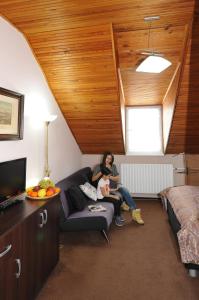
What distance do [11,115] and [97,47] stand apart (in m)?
1.37

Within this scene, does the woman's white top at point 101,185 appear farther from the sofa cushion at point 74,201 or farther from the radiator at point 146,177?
the radiator at point 146,177

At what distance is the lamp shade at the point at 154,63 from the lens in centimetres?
261

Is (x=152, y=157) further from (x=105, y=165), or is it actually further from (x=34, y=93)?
(x=34, y=93)

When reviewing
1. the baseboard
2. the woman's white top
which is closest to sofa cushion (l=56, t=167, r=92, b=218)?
the woman's white top

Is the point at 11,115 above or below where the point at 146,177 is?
above

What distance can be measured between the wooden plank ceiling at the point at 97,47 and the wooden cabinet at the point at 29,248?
1.80 m

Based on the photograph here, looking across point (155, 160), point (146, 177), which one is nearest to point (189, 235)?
point (146, 177)

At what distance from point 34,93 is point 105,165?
1.96 m

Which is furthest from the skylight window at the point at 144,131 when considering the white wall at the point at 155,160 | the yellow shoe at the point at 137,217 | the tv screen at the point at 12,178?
the tv screen at the point at 12,178

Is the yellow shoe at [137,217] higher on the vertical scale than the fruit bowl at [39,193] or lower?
lower

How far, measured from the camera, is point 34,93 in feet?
9.89

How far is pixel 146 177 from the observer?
4945 mm

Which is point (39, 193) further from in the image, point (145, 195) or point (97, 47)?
point (145, 195)

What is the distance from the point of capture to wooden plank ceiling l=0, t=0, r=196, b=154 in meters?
2.33
